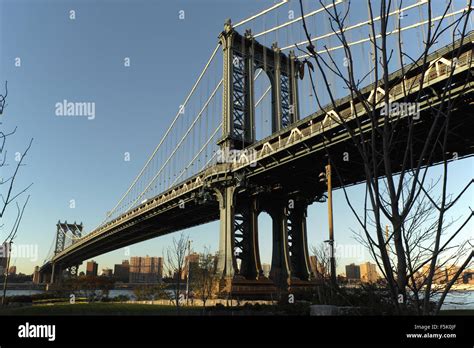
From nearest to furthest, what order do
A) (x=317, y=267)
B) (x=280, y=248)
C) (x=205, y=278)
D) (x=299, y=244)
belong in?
(x=317, y=267) < (x=205, y=278) < (x=280, y=248) < (x=299, y=244)

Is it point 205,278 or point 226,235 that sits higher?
point 226,235

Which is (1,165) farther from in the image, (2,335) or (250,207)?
(250,207)

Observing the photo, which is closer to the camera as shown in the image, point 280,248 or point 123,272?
point 280,248

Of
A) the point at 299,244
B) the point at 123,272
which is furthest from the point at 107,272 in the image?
the point at 299,244

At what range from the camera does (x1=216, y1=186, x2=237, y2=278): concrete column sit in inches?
1248

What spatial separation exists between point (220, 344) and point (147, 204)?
49.0 meters

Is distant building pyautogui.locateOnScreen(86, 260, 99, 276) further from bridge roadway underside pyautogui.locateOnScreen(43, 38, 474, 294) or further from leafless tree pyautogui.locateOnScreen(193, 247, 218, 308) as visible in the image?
leafless tree pyautogui.locateOnScreen(193, 247, 218, 308)

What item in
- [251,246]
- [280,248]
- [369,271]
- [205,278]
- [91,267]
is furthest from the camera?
[91,267]

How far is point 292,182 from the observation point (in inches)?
1384

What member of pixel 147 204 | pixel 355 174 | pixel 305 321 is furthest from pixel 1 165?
pixel 147 204

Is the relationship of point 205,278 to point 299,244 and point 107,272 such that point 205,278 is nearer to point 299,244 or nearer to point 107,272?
point 299,244

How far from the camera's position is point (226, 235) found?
32969 millimetres

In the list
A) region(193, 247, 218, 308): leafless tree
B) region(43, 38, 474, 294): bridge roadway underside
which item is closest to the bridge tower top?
region(43, 38, 474, 294): bridge roadway underside

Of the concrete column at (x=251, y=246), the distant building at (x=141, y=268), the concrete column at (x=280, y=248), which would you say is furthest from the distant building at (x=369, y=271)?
the distant building at (x=141, y=268)
